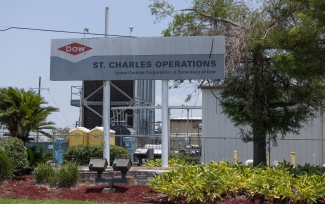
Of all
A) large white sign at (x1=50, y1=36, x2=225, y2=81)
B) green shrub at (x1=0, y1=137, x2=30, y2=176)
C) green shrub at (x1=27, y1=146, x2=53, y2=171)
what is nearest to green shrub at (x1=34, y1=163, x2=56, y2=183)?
green shrub at (x1=0, y1=137, x2=30, y2=176)

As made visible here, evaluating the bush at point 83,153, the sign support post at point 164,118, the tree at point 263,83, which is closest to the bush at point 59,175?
the sign support post at point 164,118

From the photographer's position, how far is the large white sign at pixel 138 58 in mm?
13625

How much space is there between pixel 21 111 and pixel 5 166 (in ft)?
7.27

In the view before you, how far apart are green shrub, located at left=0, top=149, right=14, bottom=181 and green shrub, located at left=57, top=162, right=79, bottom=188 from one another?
148 centimetres

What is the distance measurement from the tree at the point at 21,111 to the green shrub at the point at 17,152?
2.93 feet

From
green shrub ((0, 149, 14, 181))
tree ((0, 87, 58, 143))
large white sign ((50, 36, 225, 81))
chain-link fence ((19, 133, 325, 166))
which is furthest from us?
chain-link fence ((19, 133, 325, 166))

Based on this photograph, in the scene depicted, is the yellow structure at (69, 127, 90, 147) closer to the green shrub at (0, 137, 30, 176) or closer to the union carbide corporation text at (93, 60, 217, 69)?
the green shrub at (0, 137, 30, 176)

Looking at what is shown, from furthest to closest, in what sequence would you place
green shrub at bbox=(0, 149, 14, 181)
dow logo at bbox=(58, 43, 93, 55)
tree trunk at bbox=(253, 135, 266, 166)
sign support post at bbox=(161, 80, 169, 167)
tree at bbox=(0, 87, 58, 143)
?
tree at bbox=(0, 87, 58, 143)
dow logo at bbox=(58, 43, 93, 55)
sign support post at bbox=(161, 80, 169, 167)
tree trunk at bbox=(253, 135, 266, 166)
green shrub at bbox=(0, 149, 14, 181)

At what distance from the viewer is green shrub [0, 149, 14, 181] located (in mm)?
13124

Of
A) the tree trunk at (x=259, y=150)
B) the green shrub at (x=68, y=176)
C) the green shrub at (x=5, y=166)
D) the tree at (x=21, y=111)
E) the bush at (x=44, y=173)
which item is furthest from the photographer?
the tree at (x=21, y=111)

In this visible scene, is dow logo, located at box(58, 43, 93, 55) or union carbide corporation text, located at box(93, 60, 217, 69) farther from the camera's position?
dow logo, located at box(58, 43, 93, 55)

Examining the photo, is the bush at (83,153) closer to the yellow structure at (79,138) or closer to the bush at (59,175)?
the bush at (59,175)

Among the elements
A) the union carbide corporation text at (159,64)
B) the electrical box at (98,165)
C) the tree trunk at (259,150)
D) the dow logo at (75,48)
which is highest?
the dow logo at (75,48)

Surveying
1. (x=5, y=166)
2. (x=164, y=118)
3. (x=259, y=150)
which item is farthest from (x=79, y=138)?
(x=259, y=150)
